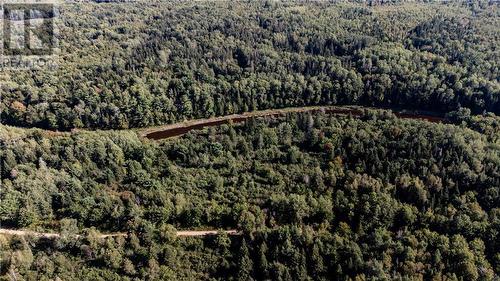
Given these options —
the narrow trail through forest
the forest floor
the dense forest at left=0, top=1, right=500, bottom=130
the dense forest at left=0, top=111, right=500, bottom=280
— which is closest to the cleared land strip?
the dense forest at left=0, top=111, right=500, bottom=280

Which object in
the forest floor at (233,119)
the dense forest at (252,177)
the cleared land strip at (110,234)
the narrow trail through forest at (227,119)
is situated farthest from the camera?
the forest floor at (233,119)

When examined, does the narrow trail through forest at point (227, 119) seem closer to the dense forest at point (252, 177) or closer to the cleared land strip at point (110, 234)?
the dense forest at point (252, 177)

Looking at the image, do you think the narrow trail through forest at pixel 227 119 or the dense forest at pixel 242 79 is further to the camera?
the dense forest at pixel 242 79

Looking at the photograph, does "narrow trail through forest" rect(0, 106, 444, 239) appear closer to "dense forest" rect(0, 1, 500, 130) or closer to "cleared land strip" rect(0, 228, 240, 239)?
"dense forest" rect(0, 1, 500, 130)

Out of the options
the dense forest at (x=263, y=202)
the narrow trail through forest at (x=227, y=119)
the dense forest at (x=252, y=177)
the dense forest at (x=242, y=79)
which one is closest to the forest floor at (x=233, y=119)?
the narrow trail through forest at (x=227, y=119)

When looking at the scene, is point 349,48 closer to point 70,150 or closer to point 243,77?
point 243,77

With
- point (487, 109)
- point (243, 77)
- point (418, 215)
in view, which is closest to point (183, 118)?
point (243, 77)
